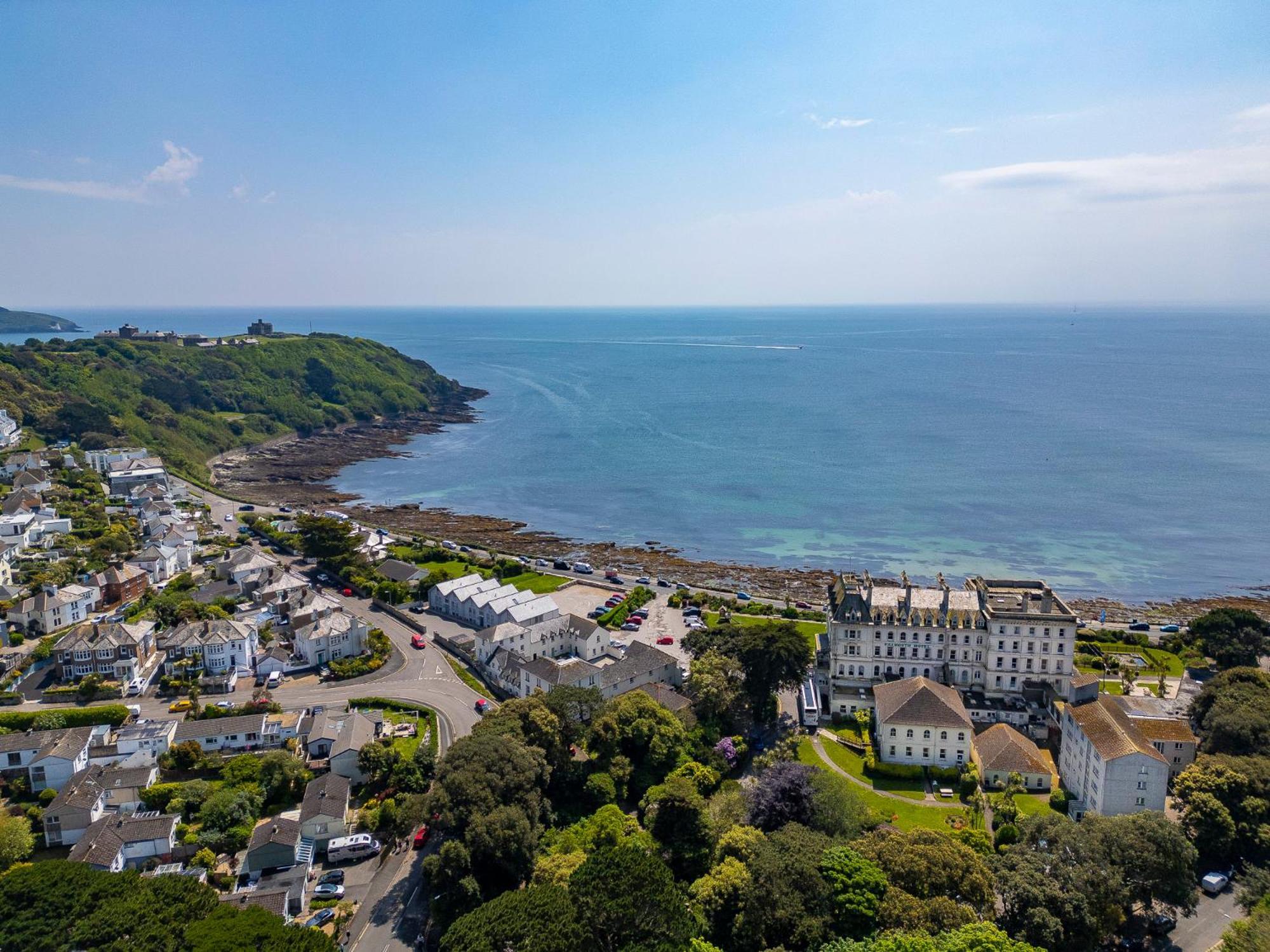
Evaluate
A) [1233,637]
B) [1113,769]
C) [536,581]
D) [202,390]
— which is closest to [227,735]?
[536,581]

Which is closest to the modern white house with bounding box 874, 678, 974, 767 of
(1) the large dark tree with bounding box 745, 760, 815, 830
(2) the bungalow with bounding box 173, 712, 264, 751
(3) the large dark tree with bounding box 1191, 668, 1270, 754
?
(1) the large dark tree with bounding box 745, 760, 815, 830

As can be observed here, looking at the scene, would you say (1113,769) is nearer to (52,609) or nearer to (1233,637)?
(1233,637)

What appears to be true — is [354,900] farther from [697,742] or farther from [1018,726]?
[1018,726]

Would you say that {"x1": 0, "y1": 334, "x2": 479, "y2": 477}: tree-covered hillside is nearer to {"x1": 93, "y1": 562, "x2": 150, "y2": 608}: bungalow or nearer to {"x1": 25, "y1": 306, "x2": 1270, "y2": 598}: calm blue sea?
{"x1": 25, "y1": 306, "x2": 1270, "y2": 598}: calm blue sea

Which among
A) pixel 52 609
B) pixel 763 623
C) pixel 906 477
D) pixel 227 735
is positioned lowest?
pixel 227 735

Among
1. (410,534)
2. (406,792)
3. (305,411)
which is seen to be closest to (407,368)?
(305,411)
